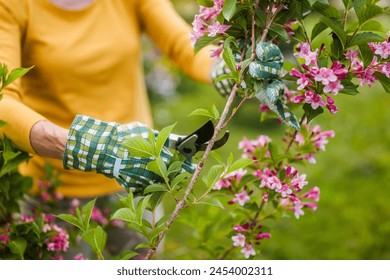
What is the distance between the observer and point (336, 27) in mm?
1477

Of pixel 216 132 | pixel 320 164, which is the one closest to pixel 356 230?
pixel 320 164

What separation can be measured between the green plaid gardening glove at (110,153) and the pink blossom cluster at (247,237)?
30 centimetres

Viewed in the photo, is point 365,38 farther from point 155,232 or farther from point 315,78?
point 155,232

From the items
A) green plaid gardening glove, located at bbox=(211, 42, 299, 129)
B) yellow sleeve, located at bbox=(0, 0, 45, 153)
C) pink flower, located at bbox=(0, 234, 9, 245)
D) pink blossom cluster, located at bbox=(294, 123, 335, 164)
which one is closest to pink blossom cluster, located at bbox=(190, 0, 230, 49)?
green plaid gardening glove, located at bbox=(211, 42, 299, 129)

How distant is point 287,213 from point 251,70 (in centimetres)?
67

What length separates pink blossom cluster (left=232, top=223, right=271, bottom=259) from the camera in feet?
5.77

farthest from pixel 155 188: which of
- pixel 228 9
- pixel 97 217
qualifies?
pixel 97 217

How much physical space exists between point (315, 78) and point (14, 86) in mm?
992

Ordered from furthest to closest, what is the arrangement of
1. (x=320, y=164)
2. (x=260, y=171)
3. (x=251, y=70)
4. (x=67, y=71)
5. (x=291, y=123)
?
(x=320, y=164) < (x=67, y=71) < (x=260, y=171) < (x=291, y=123) < (x=251, y=70)

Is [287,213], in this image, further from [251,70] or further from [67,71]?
[67,71]

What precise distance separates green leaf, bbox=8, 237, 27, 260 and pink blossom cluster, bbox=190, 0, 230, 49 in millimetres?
788

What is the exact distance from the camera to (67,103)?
230 centimetres

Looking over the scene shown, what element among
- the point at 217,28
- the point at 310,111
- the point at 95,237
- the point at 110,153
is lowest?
the point at 95,237
